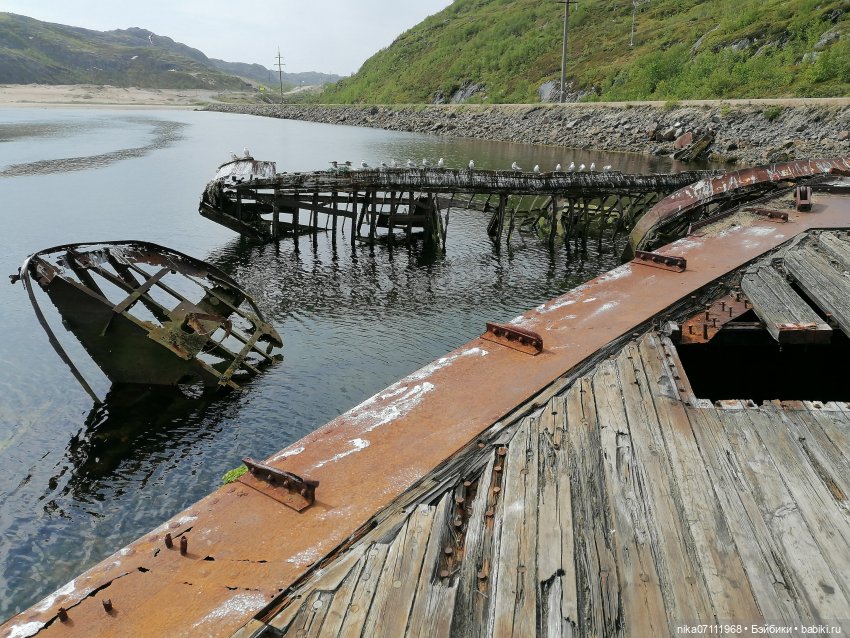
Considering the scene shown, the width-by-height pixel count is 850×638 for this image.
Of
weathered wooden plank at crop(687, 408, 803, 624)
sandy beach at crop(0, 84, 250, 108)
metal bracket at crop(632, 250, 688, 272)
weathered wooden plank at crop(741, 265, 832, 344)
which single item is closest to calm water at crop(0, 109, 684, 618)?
metal bracket at crop(632, 250, 688, 272)

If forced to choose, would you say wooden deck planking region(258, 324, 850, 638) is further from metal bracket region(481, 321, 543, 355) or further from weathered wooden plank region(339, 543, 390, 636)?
metal bracket region(481, 321, 543, 355)

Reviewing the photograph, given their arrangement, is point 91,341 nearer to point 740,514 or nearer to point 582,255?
point 740,514

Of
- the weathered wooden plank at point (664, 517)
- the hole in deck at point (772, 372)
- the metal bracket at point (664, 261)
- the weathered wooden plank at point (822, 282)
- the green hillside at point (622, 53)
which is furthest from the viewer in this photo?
the green hillside at point (622, 53)

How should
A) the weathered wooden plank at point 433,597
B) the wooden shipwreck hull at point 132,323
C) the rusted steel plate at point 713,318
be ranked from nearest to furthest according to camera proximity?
the weathered wooden plank at point 433,597
the rusted steel plate at point 713,318
the wooden shipwreck hull at point 132,323

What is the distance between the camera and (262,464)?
159 inches

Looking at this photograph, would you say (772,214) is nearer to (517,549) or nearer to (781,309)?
(781,309)

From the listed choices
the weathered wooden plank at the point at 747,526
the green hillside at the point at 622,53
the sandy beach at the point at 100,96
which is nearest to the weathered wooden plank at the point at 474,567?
the weathered wooden plank at the point at 747,526

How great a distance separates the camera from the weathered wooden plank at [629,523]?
2.82 metres

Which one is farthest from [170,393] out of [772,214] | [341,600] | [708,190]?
[708,190]

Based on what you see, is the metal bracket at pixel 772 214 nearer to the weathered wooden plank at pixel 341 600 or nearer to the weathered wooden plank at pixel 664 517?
the weathered wooden plank at pixel 664 517

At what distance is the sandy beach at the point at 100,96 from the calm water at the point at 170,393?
302 ft

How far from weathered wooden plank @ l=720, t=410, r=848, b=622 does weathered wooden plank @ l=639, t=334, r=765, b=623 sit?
0.82ft

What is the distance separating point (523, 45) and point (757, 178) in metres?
74.4

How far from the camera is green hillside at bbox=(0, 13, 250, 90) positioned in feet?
451
